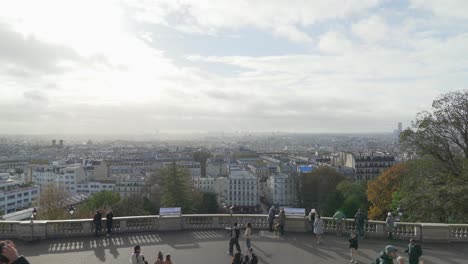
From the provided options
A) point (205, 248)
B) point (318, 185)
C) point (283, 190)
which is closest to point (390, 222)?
point (205, 248)

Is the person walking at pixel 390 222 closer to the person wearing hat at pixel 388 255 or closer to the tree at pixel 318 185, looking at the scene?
the person wearing hat at pixel 388 255

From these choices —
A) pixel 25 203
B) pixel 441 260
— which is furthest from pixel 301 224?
pixel 25 203

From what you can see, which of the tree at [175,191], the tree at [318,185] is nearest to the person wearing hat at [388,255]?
the tree at [175,191]

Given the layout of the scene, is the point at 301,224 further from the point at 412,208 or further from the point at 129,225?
the point at 412,208

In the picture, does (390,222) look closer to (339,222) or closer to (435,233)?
(435,233)

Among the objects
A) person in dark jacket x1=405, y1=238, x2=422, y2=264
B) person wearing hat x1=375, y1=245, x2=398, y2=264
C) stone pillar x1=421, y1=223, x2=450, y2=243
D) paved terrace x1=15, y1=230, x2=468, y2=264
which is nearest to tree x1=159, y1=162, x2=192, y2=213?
paved terrace x1=15, y1=230, x2=468, y2=264

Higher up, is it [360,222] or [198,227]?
[360,222]

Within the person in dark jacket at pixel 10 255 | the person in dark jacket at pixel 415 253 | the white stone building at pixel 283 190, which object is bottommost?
the white stone building at pixel 283 190
